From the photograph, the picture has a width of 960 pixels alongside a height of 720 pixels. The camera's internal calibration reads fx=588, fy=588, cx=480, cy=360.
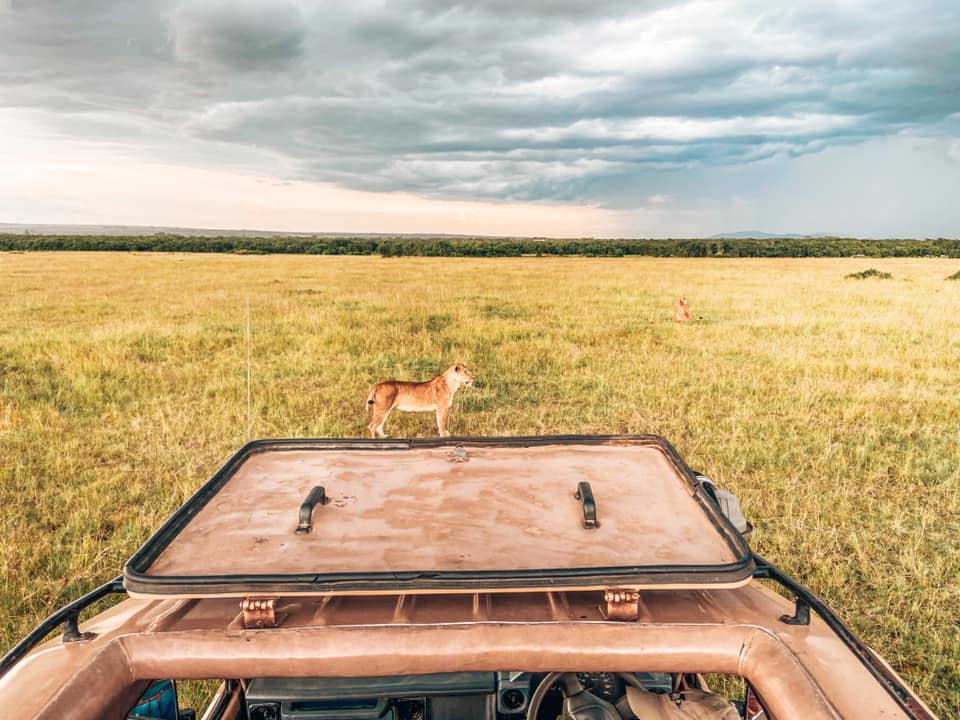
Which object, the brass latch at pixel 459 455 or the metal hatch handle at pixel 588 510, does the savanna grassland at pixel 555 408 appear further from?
the brass latch at pixel 459 455

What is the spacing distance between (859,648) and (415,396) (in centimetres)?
652

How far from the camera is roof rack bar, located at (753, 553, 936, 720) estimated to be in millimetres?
1450

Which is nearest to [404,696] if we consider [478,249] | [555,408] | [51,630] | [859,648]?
[51,630]

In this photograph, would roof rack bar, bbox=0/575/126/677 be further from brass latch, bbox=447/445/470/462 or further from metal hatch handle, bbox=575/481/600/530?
metal hatch handle, bbox=575/481/600/530

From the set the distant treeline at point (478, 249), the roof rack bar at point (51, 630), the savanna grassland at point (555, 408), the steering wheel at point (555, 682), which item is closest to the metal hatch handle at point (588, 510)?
the steering wheel at point (555, 682)

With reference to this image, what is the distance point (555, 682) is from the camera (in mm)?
2172

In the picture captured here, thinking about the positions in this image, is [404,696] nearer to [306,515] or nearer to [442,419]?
[306,515]

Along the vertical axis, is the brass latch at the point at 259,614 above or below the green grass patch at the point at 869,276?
below

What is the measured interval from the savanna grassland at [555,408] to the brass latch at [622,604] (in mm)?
3019

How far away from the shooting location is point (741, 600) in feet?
6.27

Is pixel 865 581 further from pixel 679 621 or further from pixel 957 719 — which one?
pixel 679 621

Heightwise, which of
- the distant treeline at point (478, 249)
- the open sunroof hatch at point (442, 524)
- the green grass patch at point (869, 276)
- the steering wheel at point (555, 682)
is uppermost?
the distant treeline at point (478, 249)

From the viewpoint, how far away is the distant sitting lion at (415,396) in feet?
25.6

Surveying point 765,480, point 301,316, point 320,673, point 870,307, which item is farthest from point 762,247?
point 320,673
